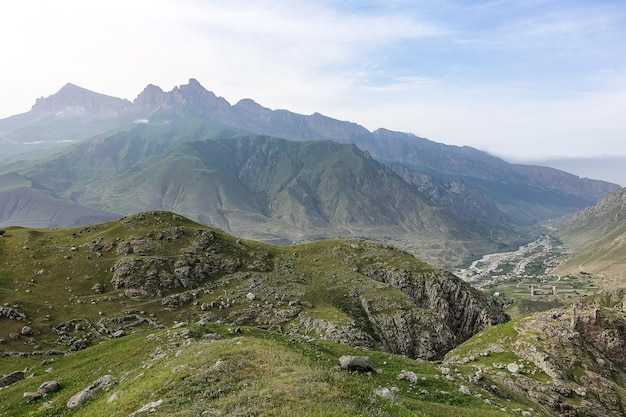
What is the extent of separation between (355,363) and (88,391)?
24349mm

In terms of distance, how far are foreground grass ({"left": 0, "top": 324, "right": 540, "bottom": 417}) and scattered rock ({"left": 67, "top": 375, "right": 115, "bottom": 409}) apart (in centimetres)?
73

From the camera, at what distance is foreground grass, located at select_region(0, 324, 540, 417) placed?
78.3ft

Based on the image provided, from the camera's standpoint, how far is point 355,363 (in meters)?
36.9

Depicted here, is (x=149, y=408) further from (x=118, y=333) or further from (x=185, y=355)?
(x=118, y=333)

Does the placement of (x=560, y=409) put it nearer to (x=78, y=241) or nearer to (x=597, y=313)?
(x=597, y=313)

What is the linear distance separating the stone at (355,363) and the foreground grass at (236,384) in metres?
0.82

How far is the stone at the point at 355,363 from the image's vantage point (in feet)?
118

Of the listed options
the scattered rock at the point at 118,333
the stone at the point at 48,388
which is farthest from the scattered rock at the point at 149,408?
the scattered rock at the point at 118,333

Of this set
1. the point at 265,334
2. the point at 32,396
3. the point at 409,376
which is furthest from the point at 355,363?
the point at 32,396

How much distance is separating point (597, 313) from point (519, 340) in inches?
1032

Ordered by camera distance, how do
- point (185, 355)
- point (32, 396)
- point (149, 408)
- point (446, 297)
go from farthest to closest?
point (446, 297) → point (32, 396) → point (185, 355) → point (149, 408)

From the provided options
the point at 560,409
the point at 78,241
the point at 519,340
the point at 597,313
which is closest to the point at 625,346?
the point at 597,313

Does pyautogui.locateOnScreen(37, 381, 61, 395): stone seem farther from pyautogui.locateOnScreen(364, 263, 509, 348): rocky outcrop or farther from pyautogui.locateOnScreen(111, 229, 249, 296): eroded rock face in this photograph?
pyautogui.locateOnScreen(364, 263, 509, 348): rocky outcrop

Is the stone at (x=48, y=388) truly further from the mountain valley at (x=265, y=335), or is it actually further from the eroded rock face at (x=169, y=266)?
the eroded rock face at (x=169, y=266)
